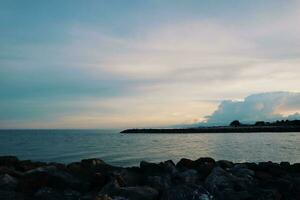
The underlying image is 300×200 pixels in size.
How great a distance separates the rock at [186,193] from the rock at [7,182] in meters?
3.50

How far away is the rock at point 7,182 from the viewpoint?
30.2 feet

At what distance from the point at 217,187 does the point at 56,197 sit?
11.6 feet

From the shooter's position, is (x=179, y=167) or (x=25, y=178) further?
(x=179, y=167)

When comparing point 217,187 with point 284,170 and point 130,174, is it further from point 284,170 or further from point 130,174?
point 284,170

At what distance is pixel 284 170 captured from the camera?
41.9 ft

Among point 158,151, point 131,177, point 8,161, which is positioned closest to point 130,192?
point 131,177

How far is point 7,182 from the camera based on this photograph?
9.45 m

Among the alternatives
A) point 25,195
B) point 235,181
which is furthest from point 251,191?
point 25,195

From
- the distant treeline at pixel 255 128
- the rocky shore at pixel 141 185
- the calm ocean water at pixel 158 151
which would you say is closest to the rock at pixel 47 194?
the rocky shore at pixel 141 185

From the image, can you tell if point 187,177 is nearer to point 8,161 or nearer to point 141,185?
point 141,185

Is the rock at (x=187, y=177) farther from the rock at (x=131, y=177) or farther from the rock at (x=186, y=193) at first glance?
the rock at (x=186, y=193)

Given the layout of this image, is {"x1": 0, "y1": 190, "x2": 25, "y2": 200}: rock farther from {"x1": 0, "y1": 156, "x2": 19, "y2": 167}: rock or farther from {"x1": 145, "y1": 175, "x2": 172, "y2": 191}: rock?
{"x1": 0, "y1": 156, "x2": 19, "y2": 167}: rock

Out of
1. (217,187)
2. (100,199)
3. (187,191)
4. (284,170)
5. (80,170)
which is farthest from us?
(284,170)

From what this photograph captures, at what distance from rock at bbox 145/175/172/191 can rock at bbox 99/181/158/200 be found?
81 centimetres
